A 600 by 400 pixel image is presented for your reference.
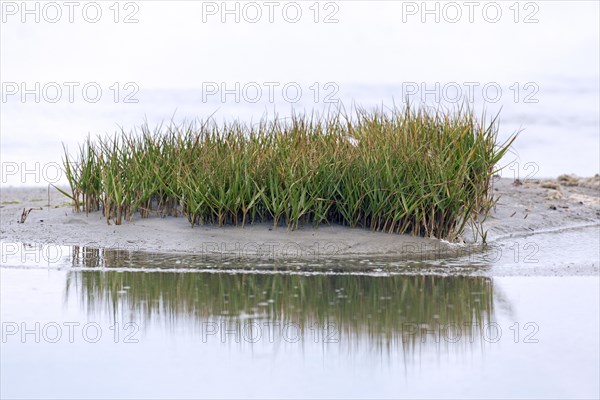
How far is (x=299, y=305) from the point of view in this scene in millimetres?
5855

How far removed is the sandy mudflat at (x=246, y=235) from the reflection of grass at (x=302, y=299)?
1646 mm

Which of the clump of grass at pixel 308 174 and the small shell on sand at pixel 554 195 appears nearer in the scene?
the clump of grass at pixel 308 174

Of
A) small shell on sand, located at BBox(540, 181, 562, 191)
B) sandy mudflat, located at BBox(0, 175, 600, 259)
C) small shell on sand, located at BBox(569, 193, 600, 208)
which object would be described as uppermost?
small shell on sand, located at BBox(540, 181, 562, 191)

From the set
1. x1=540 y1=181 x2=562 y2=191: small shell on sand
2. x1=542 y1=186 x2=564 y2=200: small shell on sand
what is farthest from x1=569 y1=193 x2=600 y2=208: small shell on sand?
x1=540 y1=181 x2=562 y2=191: small shell on sand

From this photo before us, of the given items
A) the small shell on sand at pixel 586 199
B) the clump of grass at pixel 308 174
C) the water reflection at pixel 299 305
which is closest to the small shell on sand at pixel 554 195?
the small shell on sand at pixel 586 199

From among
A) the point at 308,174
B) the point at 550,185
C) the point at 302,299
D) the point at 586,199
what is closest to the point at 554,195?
the point at 586,199

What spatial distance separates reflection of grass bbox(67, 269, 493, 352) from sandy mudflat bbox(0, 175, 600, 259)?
1.65 meters

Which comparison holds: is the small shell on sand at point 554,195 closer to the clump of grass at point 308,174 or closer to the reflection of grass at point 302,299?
the clump of grass at point 308,174

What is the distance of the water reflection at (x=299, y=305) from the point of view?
16.2 feet

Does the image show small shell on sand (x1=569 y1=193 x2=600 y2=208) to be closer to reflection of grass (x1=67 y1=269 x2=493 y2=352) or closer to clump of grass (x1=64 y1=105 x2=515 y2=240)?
clump of grass (x1=64 y1=105 x2=515 y2=240)

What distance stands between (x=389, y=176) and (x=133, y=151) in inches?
132

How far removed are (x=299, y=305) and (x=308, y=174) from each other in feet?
11.9

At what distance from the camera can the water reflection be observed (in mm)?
4934

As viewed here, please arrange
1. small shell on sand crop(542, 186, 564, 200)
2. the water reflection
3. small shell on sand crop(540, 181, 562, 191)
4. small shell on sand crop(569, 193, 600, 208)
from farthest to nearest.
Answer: small shell on sand crop(540, 181, 562, 191) → small shell on sand crop(569, 193, 600, 208) → small shell on sand crop(542, 186, 564, 200) → the water reflection
